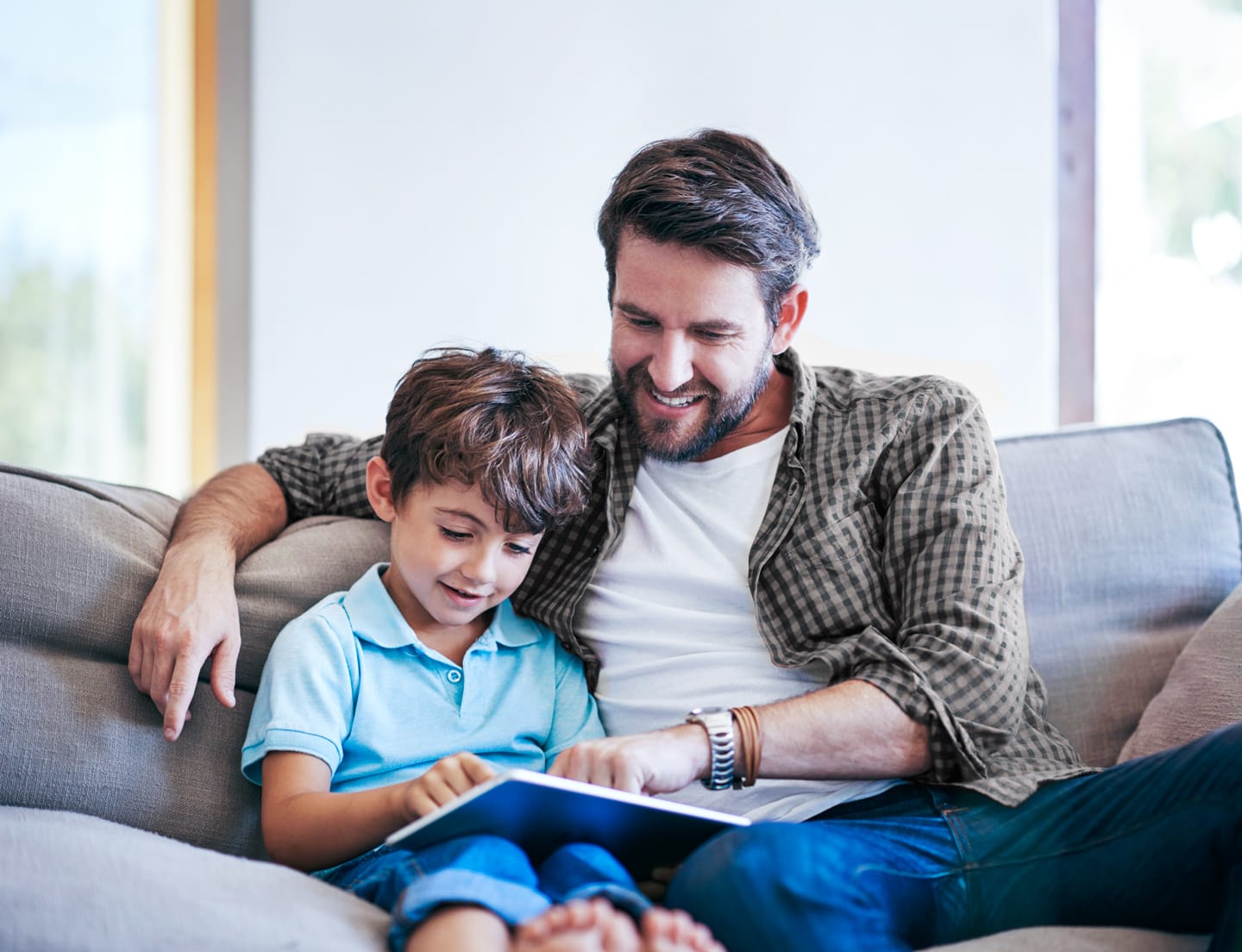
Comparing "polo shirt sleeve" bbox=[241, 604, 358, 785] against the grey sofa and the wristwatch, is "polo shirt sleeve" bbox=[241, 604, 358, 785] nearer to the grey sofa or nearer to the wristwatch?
the grey sofa

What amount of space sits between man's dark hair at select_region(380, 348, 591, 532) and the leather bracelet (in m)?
0.31

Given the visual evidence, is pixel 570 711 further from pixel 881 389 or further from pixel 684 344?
pixel 881 389

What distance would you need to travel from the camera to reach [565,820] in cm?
99

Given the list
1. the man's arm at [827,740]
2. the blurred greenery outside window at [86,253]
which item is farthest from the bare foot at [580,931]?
the blurred greenery outside window at [86,253]

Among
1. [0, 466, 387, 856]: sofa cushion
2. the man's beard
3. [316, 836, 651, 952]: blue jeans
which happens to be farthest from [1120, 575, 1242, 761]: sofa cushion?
[0, 466, 387, 856]: sofa cushion

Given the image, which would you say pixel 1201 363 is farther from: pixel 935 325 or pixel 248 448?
pixel 248 448

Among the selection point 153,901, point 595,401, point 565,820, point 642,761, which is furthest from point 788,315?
point 153,901

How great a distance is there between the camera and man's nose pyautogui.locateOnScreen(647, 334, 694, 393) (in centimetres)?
141

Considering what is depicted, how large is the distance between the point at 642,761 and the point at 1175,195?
2118mm

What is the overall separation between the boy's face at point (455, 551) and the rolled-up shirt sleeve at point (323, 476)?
288 mm

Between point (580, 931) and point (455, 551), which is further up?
point (455, 551)

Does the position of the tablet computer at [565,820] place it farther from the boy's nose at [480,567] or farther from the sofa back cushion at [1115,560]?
the sofa back cushion at [1115,560]

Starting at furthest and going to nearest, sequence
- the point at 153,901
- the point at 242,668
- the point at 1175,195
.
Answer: the point at 1175,195 < the point at 242,668 < the point at 153,901

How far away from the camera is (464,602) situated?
1269 mm
